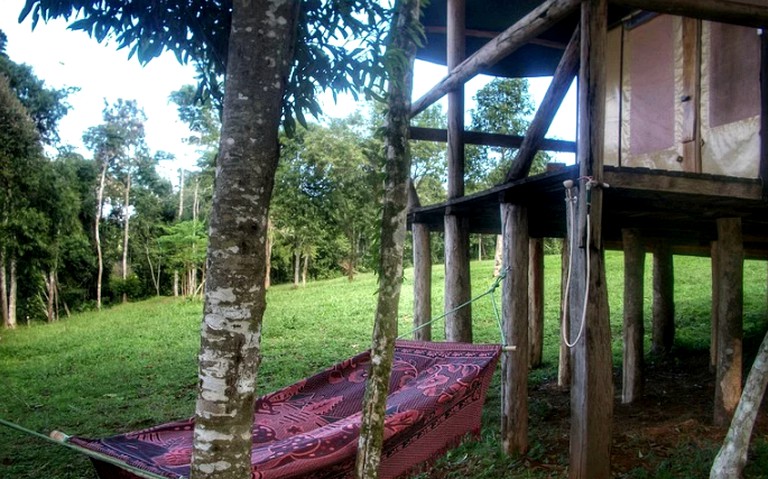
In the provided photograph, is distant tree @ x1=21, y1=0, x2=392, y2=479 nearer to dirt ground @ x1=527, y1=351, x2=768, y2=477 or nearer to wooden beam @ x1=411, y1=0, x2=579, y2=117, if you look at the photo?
wooden beam @ x1=411, y1=0, x2=579, y2=117

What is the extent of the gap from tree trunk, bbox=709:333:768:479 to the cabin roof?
3.52 metres

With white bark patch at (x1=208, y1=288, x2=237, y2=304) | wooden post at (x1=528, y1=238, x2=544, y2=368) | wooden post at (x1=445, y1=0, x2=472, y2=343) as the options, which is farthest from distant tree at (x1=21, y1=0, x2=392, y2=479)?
wooden post at (x1=528, y1=238, x2=544, y2=368)

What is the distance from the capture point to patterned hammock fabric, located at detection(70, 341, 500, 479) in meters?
3.10

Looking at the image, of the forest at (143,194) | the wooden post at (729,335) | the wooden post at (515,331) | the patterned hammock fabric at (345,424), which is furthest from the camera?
the forest at (143,194)

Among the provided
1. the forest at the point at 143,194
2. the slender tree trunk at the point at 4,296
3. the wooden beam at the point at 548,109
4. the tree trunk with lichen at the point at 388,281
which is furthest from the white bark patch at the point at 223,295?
the slender tree trunk at the point at 4,296

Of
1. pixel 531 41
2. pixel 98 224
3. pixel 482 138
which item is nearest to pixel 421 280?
pixel 482 138

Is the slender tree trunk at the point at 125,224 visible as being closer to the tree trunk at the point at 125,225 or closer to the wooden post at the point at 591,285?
the tree trunk at the point at 125,225

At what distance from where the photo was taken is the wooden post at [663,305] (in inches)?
280

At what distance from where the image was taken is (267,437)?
3.73 metres

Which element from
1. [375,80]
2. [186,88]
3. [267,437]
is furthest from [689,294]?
[186,88]

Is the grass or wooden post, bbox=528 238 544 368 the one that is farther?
wooden post, bbox=528 238 544 368

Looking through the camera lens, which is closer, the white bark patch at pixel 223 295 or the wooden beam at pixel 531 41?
the white bark patch at pixel 223 295

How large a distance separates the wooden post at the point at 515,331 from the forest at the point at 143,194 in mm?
6317

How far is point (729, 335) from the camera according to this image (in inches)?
173
